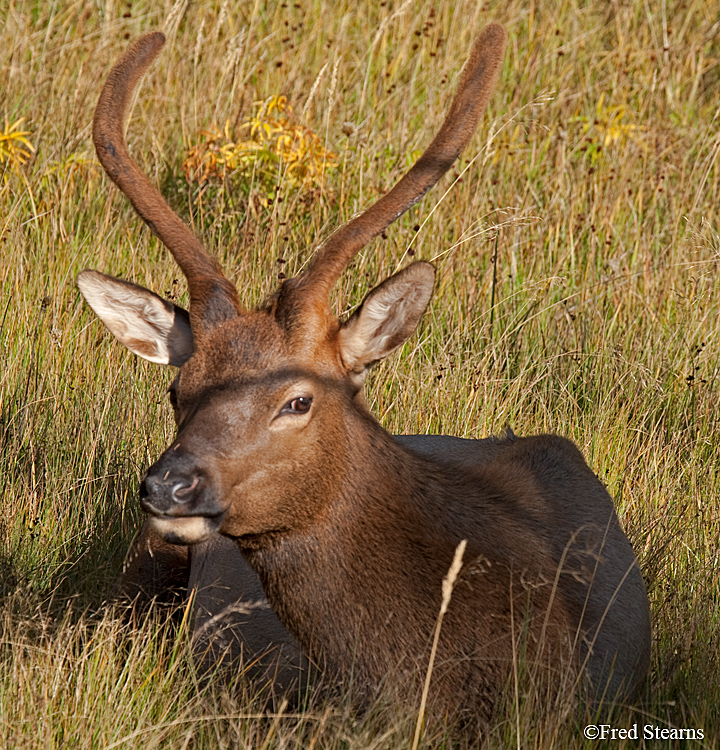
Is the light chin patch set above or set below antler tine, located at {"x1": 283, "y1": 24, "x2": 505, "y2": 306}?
below

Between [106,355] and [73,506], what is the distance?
104 cm

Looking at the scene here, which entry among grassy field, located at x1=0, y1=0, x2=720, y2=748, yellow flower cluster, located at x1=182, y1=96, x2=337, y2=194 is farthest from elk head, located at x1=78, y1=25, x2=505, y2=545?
yellow flower cluster, located at x1=182, y1=96, x2=337, y2=194

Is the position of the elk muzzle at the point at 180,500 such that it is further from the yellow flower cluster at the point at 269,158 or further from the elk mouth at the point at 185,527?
the yellow flower cluster at the point at 269,158

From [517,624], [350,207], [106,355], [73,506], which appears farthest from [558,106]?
[517,624]

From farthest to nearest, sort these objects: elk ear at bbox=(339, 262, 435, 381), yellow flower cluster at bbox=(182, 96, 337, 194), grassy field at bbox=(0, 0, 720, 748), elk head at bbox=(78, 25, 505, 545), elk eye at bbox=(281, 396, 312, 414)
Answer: yellow flower cluster at bbox=(182, 96, 337, 194) → grassy field at bbox=(0, 0, 720, 748) → elk ear at bbox=(339, 262, 435, 381) → elk eye at bbox=(281, 396, 312, 414) → elk head at bbox=(78, 25, 505, 545)

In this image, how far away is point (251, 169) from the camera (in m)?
6.64

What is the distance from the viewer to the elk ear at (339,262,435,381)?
339 centimetres

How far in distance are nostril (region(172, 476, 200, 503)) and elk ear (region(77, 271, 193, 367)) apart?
0.71 metres

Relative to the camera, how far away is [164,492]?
2934 millimetres

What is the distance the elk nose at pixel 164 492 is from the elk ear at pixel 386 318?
71 centimetres

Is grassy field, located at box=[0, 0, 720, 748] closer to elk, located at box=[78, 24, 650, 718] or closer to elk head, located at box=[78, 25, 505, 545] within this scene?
elk, located at box=[78, 24, 650, 718]

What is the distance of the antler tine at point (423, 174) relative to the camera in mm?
3424

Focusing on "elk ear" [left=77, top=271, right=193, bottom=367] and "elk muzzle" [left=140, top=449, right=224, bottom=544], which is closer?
"elk muzzle" [left=140, top=449, right=224, bottom=544]

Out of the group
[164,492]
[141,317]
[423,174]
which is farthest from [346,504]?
[423,174]
